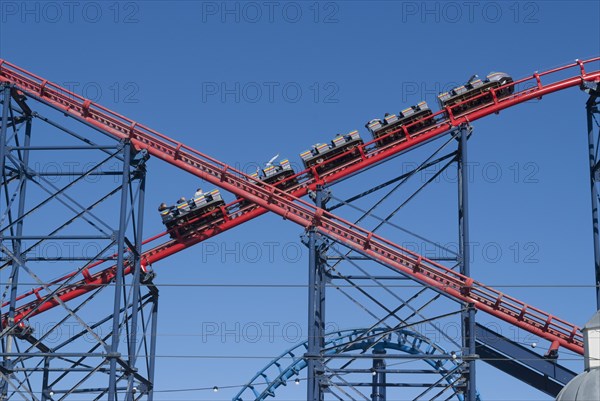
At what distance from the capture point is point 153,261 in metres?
39.2

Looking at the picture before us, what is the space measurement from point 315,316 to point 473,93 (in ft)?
29.7

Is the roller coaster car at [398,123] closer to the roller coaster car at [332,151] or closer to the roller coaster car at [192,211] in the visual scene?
the roller coaster car at [332,151]

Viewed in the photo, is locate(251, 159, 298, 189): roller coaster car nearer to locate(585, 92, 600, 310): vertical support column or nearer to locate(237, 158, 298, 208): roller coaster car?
locate(237, 158, 298, 208): roller coaster car

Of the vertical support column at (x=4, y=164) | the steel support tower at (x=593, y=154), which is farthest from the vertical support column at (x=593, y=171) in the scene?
the vertical support column at (x=4, y=164)

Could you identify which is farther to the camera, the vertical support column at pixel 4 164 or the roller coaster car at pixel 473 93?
the roller coaster car at pixel 473 93

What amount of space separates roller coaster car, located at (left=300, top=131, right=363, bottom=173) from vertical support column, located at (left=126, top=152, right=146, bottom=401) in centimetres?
528

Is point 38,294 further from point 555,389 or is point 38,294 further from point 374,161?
point 555,389

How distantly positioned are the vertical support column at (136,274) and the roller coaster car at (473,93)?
9898 mm

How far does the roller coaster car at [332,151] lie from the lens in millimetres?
39531

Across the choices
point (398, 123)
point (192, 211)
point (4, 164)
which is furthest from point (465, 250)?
point (4, 164)

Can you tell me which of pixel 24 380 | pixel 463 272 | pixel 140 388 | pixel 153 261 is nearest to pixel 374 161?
pixel 463 272

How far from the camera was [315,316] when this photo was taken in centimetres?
3719

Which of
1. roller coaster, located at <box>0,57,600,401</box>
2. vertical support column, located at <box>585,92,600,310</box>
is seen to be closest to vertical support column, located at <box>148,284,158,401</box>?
roller coaster, located at <box>0,57,600,401</box>

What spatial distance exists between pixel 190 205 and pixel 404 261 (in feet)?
22.7
